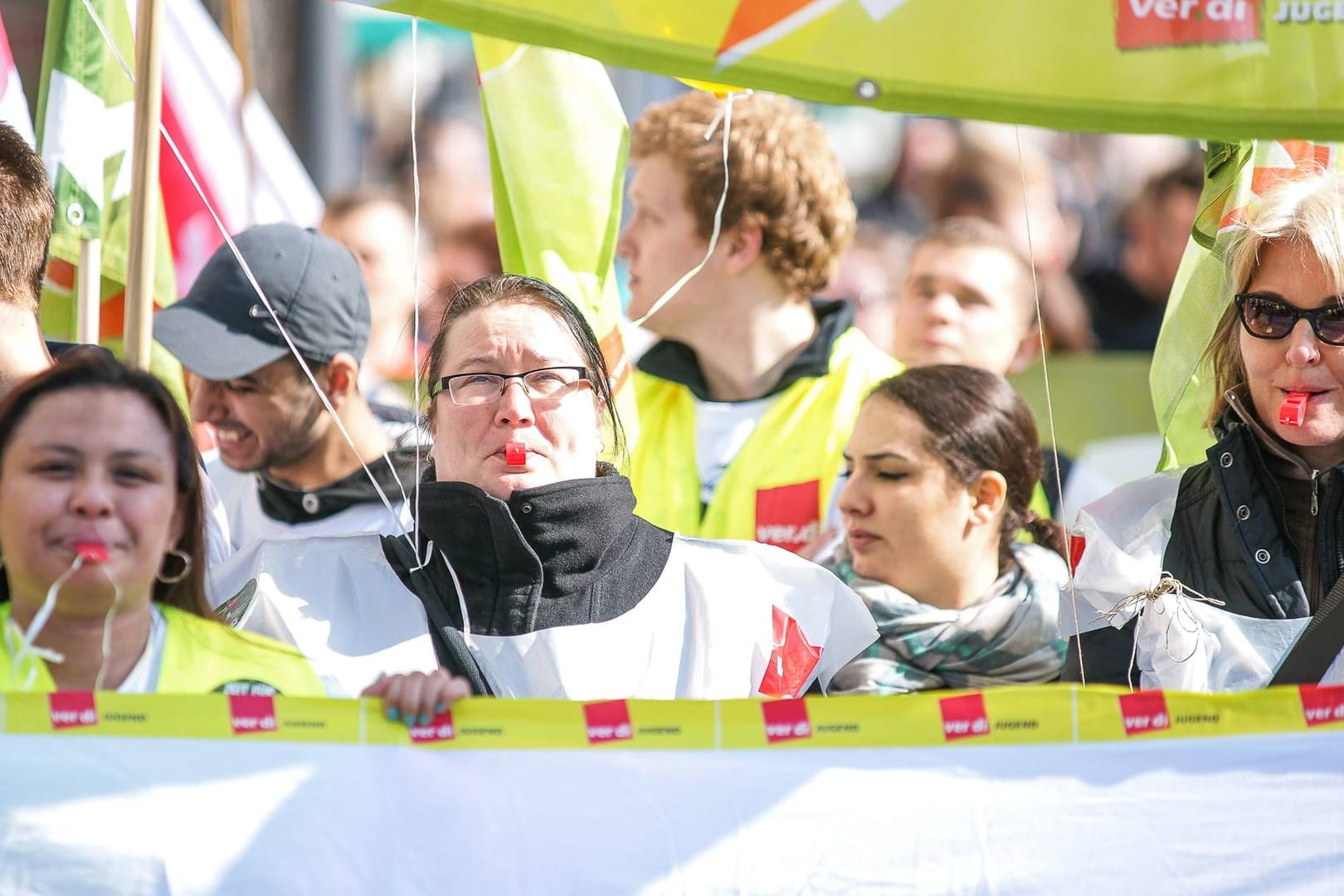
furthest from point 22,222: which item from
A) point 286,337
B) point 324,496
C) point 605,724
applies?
point 605,724

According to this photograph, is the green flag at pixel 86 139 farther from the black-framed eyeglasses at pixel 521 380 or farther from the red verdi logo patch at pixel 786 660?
the red verdi logo patch at pixel 786 660

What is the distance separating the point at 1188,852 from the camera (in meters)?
2.12

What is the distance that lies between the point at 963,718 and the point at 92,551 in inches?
42.6

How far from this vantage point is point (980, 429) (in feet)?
10.9

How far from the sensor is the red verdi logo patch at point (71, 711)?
6.73 ft

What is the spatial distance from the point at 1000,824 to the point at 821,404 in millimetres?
2062

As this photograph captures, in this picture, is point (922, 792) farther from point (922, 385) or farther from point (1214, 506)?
point (922, 385)

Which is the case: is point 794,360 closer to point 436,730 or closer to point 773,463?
point 773,463

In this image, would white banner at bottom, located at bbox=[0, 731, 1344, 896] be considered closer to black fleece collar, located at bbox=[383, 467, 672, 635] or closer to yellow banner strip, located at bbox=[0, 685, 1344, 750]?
yellow banner strip, located at bbox=[0, 685, 1344, 750]

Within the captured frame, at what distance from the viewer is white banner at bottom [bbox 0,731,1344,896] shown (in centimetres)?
201

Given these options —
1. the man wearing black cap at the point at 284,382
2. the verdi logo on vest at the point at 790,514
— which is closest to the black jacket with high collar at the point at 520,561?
the man wearing black cap at the point at 284,382

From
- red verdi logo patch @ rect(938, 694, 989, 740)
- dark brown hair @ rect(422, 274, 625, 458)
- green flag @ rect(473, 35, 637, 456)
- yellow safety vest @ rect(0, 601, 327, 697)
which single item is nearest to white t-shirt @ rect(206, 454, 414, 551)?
green flag @ rect(473, 35, 637, 456)

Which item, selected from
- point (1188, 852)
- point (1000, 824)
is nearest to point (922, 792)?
point (1000, 824)

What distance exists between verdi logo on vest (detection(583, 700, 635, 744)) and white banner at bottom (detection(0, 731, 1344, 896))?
0.07 ft
